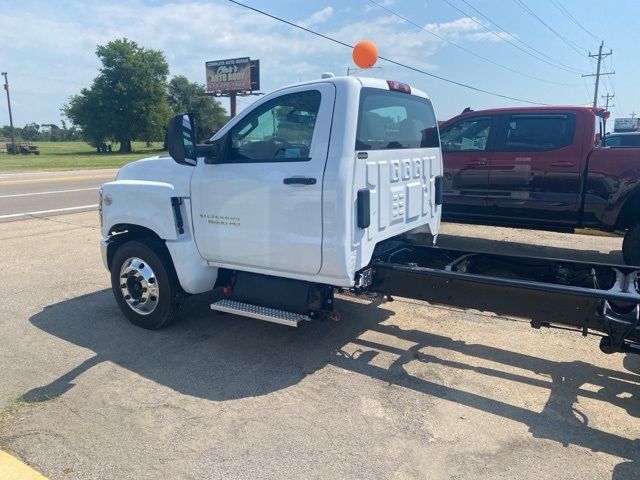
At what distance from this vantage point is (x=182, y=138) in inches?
160

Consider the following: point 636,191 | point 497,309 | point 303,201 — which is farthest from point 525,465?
point 636,191

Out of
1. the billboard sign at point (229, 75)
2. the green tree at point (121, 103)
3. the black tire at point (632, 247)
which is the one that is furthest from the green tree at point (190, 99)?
the black tire at point (632, 247)

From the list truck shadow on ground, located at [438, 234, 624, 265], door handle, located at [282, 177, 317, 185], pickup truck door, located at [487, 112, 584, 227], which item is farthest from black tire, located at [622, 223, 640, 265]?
door handle, located at [282, 177, 317, 185]

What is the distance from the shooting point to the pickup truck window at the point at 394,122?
12.6ft

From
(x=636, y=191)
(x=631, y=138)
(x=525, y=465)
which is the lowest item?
(x=525, y=465)

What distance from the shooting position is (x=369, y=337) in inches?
184

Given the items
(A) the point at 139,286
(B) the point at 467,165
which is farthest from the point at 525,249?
(A) the point at 139,286

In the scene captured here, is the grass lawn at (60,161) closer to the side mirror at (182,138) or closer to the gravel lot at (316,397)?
the gravel lot at (316,397)

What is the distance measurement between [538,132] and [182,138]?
219 inches

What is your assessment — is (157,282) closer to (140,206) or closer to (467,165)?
(140,206)

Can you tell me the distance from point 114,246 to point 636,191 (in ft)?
21.1

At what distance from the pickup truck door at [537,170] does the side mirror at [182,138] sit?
5.17 m

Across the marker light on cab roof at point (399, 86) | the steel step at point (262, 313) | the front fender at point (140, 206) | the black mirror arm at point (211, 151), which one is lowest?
the steel step at point (262, 313)

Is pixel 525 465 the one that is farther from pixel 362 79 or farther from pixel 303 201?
pixel 362 79
